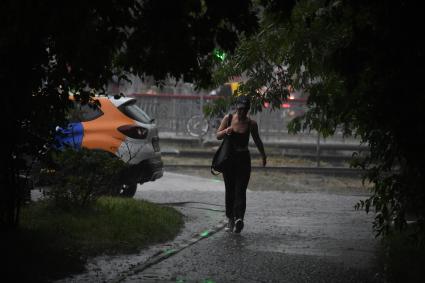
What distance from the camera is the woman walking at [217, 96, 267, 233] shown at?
10656mm

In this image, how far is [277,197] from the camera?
1538 cm

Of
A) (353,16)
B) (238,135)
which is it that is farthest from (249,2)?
(238,135)

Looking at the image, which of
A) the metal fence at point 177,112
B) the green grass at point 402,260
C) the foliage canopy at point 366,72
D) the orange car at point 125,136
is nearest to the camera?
the foliage canopy at point 366,72

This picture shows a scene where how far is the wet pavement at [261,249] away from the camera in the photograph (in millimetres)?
7766

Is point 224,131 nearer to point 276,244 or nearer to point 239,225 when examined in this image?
point 239,225

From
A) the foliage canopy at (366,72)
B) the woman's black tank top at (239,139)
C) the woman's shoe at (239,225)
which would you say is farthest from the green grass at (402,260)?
the woman's black tank top at (239,139)

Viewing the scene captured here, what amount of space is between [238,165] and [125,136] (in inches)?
129

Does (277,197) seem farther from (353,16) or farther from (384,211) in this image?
(353,16)

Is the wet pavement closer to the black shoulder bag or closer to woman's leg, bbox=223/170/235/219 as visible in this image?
woman's leg, bbox=223/170/235/219

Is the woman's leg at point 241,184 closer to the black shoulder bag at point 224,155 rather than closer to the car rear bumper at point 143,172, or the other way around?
the black shoulder bag at point 224,155

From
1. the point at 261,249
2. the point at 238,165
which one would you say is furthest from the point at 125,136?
the point at 261,249

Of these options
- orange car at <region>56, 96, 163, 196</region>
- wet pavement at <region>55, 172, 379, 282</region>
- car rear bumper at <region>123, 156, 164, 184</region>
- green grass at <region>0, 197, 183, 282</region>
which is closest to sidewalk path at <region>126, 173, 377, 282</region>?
wet pavement at <region>55, 172, 379, 282</region>

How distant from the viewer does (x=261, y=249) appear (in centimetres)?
937

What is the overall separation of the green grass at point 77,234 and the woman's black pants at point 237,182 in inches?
30.1
